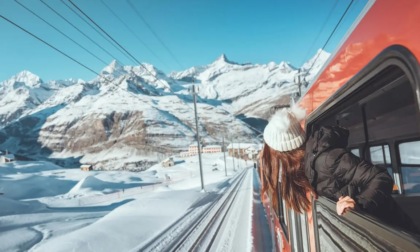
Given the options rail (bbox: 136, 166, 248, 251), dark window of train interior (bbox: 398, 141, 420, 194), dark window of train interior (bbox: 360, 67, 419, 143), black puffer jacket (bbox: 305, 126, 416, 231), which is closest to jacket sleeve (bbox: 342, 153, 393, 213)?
black puffer jacket (bbox: 305, 126, 416, 231)

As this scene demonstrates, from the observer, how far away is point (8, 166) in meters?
114

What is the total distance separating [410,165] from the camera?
5465 millimetres

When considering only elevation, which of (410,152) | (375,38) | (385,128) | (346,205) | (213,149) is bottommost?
(346,205)

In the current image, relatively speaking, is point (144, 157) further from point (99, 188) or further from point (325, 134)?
point (325, 134)

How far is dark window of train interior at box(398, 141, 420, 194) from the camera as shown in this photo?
533cm

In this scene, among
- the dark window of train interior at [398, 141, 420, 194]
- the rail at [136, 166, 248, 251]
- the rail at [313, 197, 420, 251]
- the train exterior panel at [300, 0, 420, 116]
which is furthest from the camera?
the rail at [136, 166, 248, 251]

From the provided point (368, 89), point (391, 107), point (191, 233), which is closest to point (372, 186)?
point (368, 89)

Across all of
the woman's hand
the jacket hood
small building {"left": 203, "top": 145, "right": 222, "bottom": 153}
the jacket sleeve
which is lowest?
the woman's hand

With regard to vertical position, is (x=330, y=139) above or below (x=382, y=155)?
above

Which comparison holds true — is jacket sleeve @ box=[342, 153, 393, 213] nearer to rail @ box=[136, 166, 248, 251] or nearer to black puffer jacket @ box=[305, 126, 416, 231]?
black puffer jacket @ box=[305, 126, 416, 231]

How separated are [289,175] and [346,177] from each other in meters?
0.62

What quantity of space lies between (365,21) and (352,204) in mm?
Result: 1050

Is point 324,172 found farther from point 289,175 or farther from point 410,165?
point 410,165

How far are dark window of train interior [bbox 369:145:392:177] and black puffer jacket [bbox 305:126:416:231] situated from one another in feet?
13.8
